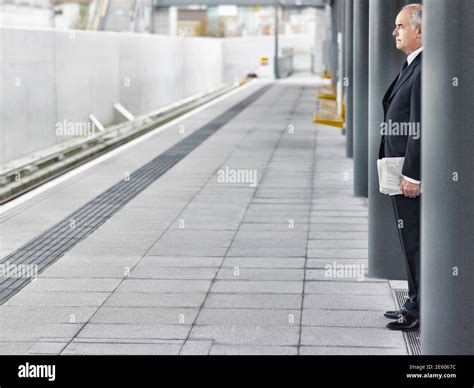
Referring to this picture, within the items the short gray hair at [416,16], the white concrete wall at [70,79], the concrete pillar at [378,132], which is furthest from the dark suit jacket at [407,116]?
the white concrete wall at [70,79]

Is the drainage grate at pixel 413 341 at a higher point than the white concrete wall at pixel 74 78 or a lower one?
lower

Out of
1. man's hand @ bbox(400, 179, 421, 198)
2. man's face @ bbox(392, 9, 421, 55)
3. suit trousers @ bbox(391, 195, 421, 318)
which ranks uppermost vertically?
man's face @ bbox(392, 9, 421, 55)

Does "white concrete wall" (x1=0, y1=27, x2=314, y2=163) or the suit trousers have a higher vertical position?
"white concrete wall" (x1=0, y1=27, x2=314, y2=163)

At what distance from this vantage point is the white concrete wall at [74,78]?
1536cm

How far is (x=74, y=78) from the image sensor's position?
19.6 meters

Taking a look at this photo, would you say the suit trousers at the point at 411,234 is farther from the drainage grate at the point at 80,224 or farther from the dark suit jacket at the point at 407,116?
the drainage grate at the point at 80,224

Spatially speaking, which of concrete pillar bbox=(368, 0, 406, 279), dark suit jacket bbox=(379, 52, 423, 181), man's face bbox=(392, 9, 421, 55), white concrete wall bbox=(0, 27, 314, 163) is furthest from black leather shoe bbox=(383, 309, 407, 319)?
white concrete wall bbox=(0, 27, 314, 163)

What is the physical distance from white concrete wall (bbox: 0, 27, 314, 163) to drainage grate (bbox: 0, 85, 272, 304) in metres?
1.93

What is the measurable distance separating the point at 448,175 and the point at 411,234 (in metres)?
1.54

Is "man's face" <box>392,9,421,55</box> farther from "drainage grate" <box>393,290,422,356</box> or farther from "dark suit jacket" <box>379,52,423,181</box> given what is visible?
"drainage grate" <box>393,290,422,356</box>

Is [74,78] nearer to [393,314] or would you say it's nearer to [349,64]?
[349,64]

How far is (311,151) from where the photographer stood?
17.7 meters

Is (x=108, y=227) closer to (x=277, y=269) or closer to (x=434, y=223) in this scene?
(x=277, y=269)

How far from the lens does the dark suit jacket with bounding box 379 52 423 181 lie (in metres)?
6.36
